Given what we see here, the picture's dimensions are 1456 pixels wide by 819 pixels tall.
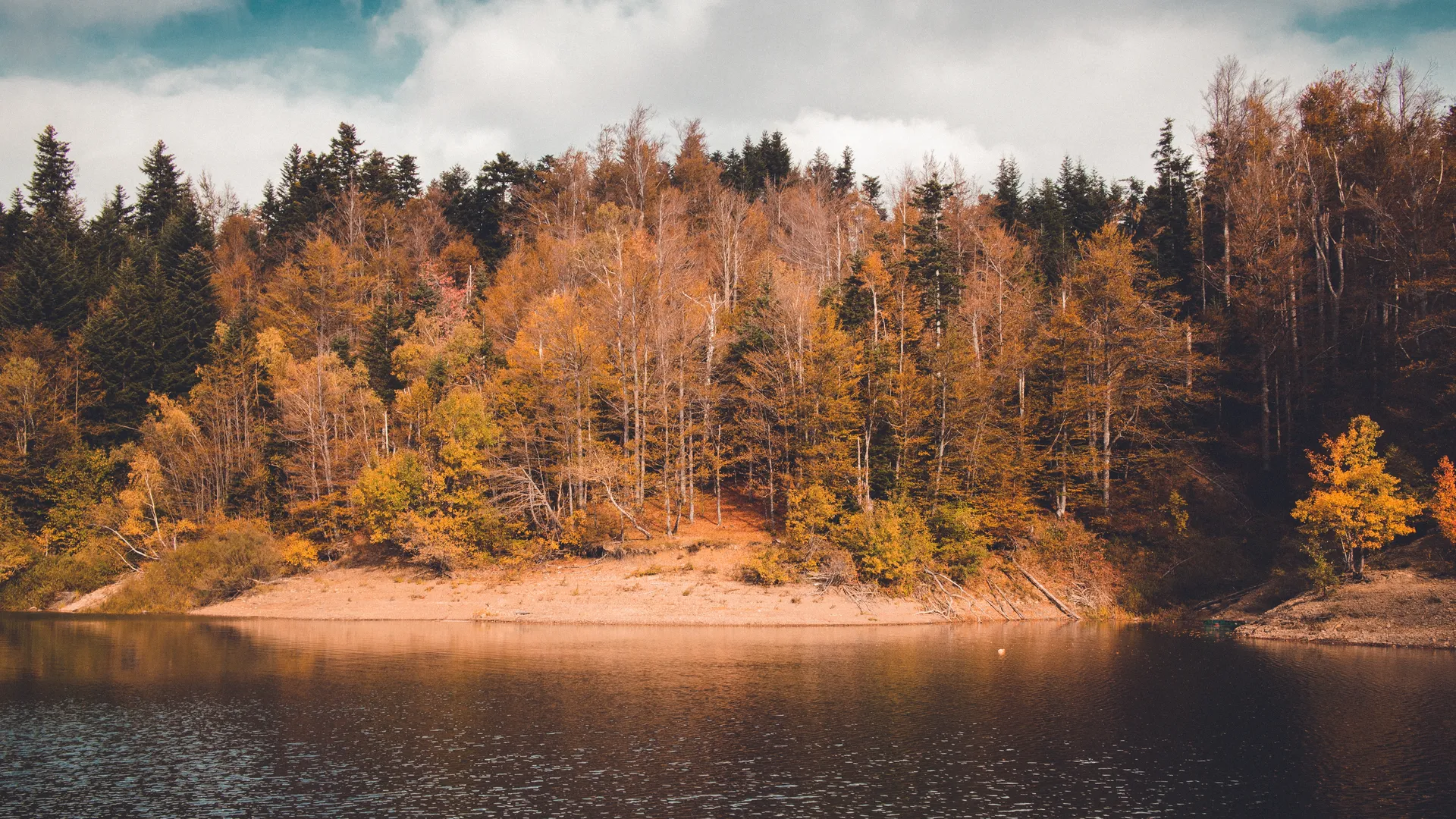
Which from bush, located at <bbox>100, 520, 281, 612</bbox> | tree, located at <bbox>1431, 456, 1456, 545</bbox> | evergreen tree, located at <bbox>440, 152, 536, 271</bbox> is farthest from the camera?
evergreen tree, located at <bbox>440, 152, 536, 271</bbox>

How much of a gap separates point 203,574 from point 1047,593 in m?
57.3

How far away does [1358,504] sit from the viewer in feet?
143

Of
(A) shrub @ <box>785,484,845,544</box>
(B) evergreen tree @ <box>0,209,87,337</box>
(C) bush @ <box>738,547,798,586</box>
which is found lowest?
(C) bush @ <box>738,547,798,586</box>

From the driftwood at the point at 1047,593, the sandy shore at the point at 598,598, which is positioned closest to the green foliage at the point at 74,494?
the sandy shore at the point at 598,598

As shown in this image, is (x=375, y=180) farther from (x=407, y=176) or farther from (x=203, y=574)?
(x=203, y=574)

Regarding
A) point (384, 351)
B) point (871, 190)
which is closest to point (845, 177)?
point (871, 190)

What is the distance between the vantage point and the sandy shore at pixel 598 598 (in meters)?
50.5

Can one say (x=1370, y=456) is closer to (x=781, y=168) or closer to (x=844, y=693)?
(x=844, y=693)

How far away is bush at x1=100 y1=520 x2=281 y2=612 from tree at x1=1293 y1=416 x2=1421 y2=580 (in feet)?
216

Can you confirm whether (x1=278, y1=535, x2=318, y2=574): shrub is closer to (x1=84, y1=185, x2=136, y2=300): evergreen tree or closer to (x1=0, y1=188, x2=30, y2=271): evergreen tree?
(x1=84, y1=185, x2=136, y2=300): evergreen tree

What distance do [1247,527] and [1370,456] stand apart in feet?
30.6

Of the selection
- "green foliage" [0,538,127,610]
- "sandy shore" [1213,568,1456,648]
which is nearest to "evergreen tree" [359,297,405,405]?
"green foliage" [0,538,127,610]

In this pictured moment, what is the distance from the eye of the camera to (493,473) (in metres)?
57.8

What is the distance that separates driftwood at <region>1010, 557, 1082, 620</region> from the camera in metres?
51.9
